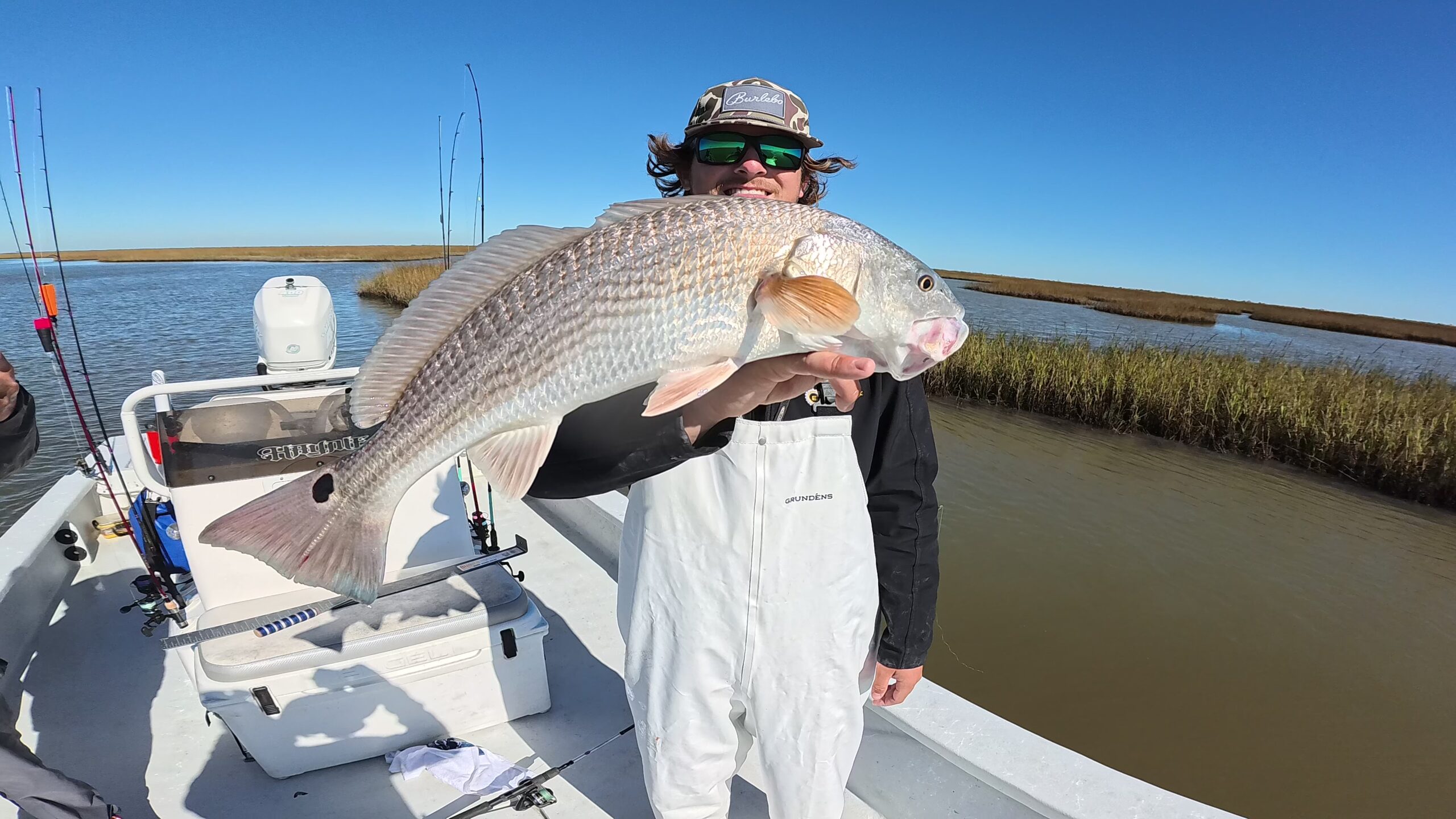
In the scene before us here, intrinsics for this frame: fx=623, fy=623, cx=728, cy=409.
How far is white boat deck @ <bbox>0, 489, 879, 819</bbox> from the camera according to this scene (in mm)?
2650

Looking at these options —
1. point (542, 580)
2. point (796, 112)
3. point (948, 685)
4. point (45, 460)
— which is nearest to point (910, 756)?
point (796, 112)

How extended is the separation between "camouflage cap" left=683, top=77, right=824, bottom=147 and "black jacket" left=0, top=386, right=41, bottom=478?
A: 8.27 ft

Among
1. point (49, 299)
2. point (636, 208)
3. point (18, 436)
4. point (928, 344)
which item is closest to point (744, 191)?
point (636, 208)

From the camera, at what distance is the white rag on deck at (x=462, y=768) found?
2.69 meters

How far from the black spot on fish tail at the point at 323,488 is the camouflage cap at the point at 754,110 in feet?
5.08

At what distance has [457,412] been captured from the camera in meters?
1.56

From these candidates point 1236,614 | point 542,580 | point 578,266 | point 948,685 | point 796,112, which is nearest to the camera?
point 578,266

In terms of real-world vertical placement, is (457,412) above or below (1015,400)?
above

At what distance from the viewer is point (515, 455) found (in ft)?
5.33

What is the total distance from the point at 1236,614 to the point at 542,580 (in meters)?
7.29

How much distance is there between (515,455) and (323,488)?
1.71 ft

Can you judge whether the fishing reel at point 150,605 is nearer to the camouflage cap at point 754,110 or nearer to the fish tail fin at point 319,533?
the fish tail fin at point 319,533

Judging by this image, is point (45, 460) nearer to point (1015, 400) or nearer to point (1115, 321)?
point (1015, 400)

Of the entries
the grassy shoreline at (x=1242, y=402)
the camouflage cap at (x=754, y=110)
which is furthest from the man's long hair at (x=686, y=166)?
the grassy shoreline at (x=1242, y=402)
